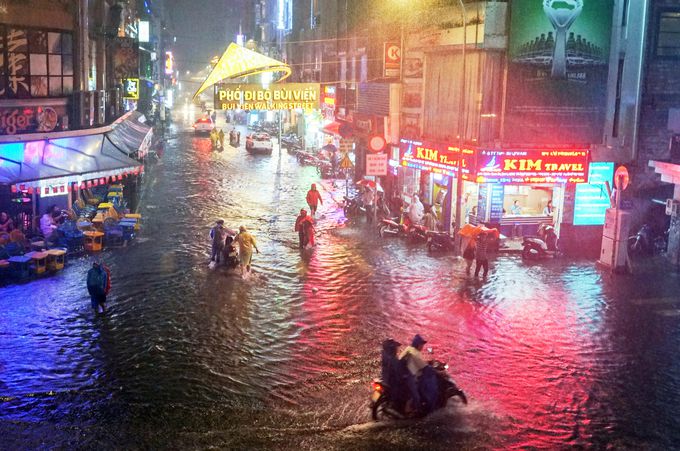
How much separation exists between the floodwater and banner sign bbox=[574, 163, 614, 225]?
2647 mm

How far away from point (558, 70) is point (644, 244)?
6.82 metres

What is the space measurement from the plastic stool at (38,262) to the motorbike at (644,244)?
63.0 feet

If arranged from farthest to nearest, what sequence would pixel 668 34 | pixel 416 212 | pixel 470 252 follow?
pixel 416 212 → pixel 668 34 → pixel 470 252

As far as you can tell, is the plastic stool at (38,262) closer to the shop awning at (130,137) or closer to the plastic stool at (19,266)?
the plastic stool at (19,266)

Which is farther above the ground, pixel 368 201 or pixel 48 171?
pixel 48 171

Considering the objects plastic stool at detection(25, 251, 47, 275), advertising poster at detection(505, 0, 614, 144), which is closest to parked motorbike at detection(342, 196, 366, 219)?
advertising poster at detection(505, 0, 614, 144)

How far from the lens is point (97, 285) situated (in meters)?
15.7

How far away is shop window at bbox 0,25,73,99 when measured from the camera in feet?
71.3

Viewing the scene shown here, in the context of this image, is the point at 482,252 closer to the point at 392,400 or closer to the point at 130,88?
the point at 392,400

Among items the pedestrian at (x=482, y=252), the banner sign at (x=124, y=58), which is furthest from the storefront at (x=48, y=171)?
the pedestrian at (x=482, y=252)

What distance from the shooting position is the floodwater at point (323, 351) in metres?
10.5

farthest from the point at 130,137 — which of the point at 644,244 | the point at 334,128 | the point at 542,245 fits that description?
the point at 644,244

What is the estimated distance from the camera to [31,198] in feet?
77.7

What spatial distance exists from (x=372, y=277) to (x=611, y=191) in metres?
10.2
